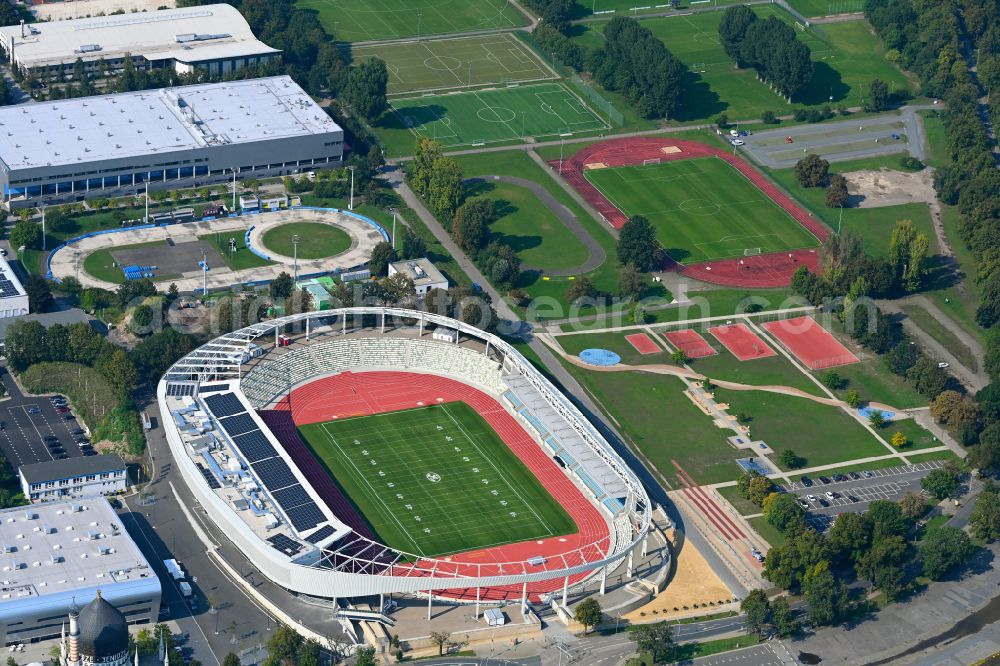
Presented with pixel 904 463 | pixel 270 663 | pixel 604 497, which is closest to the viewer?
pixel 270 663

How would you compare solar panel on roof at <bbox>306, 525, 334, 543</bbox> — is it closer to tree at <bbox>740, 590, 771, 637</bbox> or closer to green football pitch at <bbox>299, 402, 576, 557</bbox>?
green football pitch at <bbox>299, 402, 576, 557</bbox>

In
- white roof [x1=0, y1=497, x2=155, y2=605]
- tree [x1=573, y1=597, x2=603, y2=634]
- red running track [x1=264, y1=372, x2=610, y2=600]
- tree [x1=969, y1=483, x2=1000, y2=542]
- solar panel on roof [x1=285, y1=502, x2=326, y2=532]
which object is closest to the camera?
white roof [x1=0, y1=497, x2=155, y2=605]

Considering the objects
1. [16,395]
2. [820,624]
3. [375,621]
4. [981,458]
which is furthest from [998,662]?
[16,395]

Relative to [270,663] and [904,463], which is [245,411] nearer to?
[270,663]

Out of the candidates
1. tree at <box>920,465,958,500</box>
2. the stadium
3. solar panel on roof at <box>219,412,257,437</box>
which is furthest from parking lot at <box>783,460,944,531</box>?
solar panel on roof at <box>219,412,257,437</box>

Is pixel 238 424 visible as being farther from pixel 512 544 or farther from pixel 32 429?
pixel 512 544

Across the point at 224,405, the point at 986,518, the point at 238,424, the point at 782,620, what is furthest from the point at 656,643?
the point at 224,405
